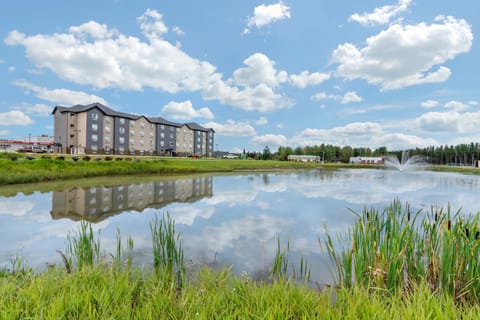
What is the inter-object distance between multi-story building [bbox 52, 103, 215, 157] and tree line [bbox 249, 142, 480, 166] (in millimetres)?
41009

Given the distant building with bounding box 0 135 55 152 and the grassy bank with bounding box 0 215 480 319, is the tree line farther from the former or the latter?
the grassy bank with bounding box 0 215 480 319

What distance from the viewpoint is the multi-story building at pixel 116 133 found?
146 ft

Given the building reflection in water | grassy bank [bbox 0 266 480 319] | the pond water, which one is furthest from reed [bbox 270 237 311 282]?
the building reflection in water

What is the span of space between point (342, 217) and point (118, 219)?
7641 millimetres

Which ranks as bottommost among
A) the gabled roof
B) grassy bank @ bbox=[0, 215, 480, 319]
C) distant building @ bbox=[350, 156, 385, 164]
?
grassy bank @ bbox=[0, 215, 480, 319]

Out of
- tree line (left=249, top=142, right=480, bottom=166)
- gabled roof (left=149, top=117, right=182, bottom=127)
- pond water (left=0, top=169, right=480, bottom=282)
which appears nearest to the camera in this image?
pond water (left=0, top=169, right=480, bottom=282)

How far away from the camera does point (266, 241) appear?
5836 mm

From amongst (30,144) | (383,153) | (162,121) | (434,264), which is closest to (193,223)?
(434,264)

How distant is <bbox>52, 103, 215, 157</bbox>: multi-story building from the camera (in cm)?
4450

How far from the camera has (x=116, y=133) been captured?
1989 inches

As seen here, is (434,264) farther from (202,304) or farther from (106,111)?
(106,111)

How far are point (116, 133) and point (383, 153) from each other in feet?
383

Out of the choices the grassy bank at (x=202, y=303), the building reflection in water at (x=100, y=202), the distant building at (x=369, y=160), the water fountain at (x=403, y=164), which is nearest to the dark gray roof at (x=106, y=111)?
the building reflection in water at (x=100, y=202)

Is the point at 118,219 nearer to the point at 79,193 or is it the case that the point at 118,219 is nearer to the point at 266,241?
the point at 266,241
